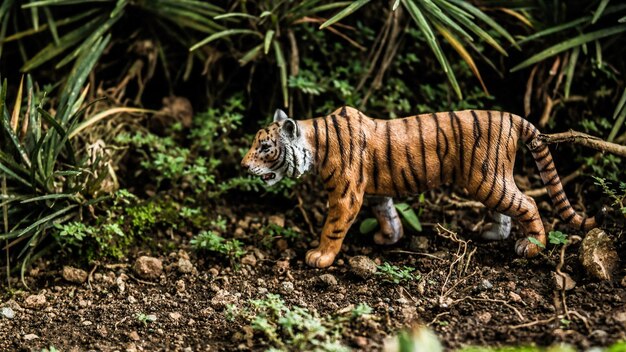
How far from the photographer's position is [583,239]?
Result: 3344 millimetres

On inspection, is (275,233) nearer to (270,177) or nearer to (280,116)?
(270,177)

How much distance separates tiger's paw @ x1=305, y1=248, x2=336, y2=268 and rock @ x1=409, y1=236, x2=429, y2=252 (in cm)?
43

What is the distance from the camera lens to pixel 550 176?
336 cm

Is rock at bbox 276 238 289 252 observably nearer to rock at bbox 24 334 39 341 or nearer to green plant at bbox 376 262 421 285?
green plant at bbox 376 262 421 285

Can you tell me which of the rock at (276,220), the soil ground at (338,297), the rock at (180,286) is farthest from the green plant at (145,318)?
the rock at (276,220)

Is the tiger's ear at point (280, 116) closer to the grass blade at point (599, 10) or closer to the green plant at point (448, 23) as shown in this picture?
the green plant at point (448, 23)

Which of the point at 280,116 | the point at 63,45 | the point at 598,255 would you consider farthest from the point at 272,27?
the point at 598,255

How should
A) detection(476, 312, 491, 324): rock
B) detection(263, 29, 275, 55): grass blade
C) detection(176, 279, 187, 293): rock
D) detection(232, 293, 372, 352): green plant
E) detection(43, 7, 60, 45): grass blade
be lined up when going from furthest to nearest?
detection(43, 7, 60, 45): grass blade
detection(263, 29, 275, 55): grass blade
detection(176, 279, 187, 293): rock
detection(476, 312, 491, 324): rock
detection(232, 293, 372, 352): green plant

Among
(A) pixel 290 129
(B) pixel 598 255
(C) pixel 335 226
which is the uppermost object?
(A) pixel 290 129

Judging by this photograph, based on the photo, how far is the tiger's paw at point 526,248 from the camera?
3.36 m

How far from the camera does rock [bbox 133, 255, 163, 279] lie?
3531 mm

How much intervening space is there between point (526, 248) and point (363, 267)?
0.78m

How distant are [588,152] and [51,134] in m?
2.96

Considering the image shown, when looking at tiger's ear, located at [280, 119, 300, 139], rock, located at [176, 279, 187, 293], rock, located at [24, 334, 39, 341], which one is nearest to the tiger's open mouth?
tiger's ear, located at [280, 119, 300, 139]
